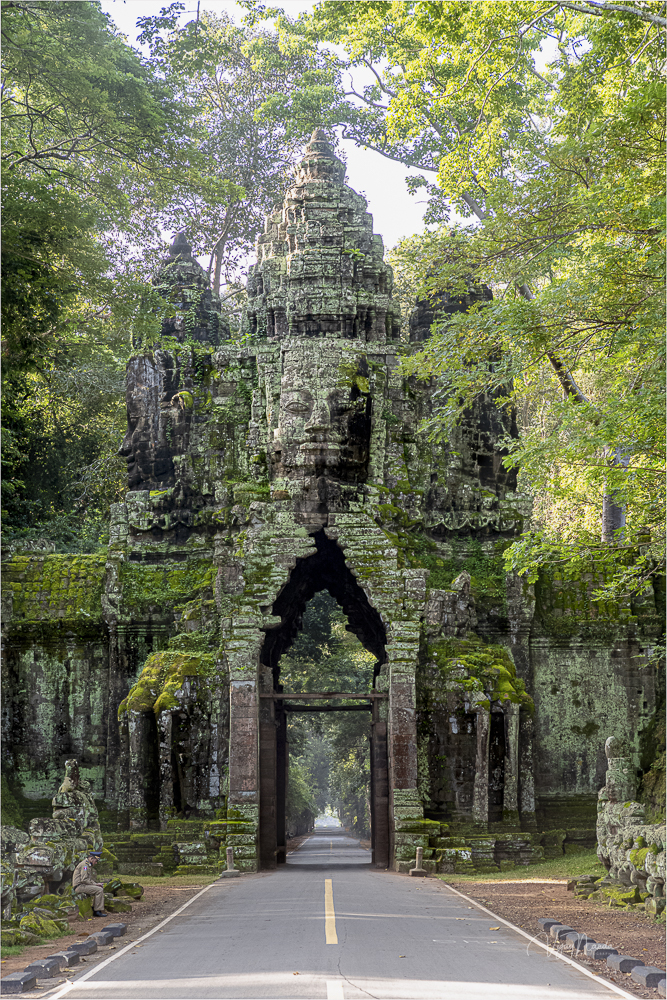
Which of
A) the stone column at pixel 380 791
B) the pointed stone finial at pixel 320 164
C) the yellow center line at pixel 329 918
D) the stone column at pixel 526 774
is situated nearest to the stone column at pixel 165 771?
the stone column at pixel 380 791

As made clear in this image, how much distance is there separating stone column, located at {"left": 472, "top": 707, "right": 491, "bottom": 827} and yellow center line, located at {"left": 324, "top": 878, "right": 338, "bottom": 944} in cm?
455

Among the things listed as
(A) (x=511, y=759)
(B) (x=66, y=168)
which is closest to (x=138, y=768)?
(A) (x=511, y=759)

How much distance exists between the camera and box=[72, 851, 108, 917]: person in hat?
556 inches

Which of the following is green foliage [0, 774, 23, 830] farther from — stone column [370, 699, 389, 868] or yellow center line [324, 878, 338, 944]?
yellow center line [324, 878, 338, 944]

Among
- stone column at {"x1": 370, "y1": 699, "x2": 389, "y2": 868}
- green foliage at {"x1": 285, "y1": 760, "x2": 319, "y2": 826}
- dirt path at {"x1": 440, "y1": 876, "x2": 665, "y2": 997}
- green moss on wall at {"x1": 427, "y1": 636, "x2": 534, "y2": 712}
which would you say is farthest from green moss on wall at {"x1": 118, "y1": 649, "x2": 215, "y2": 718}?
green foliage at {"x1": 285, "y1": 760, "x2": 319, "y2": 826}

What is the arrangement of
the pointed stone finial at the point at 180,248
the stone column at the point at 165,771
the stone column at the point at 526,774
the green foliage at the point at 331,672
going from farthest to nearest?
the green foliage at the point at 331,672 < the pointed stone finial at the point at 180,248 < the stone column at the point at 526,774 < the stone column at the point at 165,771

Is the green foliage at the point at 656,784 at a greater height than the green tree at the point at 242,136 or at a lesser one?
lesser

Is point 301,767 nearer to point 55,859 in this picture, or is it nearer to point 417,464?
point 417,464

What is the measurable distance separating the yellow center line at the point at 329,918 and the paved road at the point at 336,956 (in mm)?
16

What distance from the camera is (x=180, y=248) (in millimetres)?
31578

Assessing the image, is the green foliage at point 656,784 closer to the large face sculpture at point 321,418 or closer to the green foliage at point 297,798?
the large face sculpture at point 321,418

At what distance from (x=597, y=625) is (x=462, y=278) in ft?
28.5

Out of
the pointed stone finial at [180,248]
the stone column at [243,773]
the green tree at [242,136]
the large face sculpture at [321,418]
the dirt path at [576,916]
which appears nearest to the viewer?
the dirt path at [576,916]

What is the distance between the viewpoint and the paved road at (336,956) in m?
9.18
